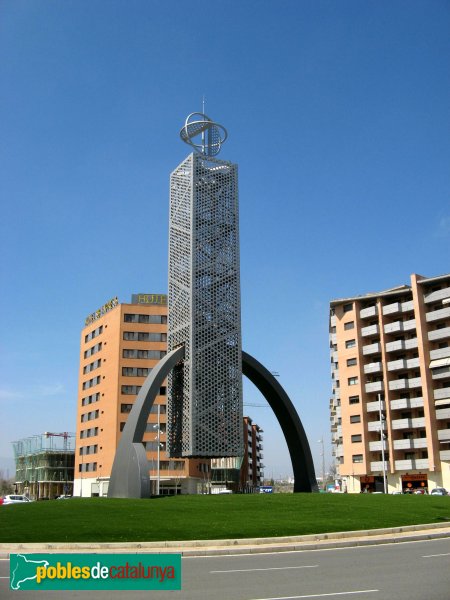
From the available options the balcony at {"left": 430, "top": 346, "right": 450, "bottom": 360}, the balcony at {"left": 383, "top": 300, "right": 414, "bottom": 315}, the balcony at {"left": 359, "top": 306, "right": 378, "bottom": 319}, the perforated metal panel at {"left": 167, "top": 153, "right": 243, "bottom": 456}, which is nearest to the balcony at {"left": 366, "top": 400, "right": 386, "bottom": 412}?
the balcony at {"left": 430, "top": 346, "right": 450, "bottom": 360}

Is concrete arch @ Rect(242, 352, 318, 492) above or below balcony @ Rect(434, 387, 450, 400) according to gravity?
below

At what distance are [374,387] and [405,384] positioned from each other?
13.0 ft

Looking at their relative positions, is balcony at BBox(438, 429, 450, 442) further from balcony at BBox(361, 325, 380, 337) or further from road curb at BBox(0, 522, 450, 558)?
road curb at BBox(0, 522, 450, 558)

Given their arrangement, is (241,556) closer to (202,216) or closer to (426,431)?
(202,216)

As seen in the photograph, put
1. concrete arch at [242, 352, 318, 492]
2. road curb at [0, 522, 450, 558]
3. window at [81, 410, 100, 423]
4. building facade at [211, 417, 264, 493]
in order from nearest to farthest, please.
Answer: road curb at [0, 522, 450, 558] < concrete arch at [242, 352, 318, 492] < window at [81, 410, 100, 423] < building facade at [211, 417, 264, 493]

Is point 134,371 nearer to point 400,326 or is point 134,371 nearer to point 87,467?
point 87,467

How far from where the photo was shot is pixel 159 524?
20078 millimetres

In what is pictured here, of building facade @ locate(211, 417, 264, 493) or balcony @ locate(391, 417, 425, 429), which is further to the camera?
building facade @ locate(211, 417, 264, 493)

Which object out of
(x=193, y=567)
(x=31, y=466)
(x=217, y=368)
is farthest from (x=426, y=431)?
(x=31, y=466)

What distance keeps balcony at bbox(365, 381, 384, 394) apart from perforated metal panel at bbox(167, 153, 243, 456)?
143 ft

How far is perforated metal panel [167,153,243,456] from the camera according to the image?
32.5 m

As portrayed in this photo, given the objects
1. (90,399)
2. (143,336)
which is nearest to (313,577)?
(143,336)

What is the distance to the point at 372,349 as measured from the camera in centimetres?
7538
